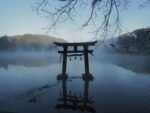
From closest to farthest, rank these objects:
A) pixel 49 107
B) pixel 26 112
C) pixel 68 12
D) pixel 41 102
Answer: pixel 68 12 < pixel 26 112 < pixel 49 107 < pixel 41 102

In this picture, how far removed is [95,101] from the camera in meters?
15.4

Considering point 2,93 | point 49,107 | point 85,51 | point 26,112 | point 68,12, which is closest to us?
point 68,12

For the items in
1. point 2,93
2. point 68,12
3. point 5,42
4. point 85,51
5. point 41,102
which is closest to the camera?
point 68,12

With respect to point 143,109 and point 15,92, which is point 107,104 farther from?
point 15,92

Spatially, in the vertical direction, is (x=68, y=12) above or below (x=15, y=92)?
above

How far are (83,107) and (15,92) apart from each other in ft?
22.1

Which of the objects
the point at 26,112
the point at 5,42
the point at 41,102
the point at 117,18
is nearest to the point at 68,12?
the point at 117,18

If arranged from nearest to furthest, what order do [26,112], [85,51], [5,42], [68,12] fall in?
[68,12]
[26,112]
[85,51]
[5,42]

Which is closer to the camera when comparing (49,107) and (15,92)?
(49,107)

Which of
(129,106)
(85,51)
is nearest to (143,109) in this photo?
(129,106)

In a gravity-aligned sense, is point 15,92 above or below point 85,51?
below

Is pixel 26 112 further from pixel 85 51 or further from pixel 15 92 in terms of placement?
pixel 85 51

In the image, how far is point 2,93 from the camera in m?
18.6

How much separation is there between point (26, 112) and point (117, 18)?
6.94m
